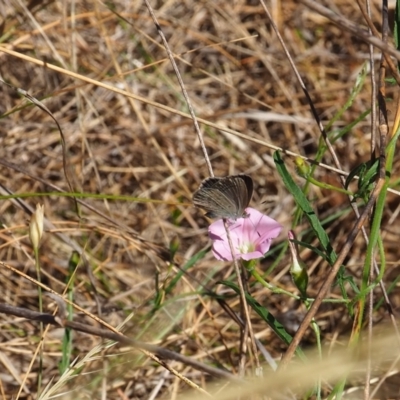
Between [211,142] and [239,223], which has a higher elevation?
[239,223]

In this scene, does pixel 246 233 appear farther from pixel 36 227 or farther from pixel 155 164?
pixel 155 164

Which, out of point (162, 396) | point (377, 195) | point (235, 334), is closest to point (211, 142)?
point (235, 334)

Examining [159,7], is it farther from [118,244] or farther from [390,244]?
[390,244]

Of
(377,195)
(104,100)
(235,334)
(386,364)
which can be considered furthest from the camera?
(104,100)

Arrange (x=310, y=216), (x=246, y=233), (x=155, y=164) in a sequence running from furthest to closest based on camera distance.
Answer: (x=155, y=164)
(x=246, y=233)
(x=310, y=216)

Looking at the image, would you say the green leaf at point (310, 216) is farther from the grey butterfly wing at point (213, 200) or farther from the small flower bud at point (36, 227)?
the small flower bud at point (36, 227)

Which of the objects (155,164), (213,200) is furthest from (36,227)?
(155,164)
